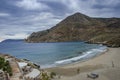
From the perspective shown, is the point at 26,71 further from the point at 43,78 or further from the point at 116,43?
the point at 116,43

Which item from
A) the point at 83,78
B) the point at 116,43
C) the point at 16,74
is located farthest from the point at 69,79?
the point at 116,43

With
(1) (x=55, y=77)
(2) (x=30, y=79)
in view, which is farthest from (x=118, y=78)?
(2) (x=30, y=79)

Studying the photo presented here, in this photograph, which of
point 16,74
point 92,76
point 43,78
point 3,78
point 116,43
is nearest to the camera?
point 3,78

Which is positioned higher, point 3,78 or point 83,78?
point 3,78

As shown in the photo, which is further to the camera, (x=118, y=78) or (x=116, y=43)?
(x=116, y=43)

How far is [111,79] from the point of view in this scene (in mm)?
40469

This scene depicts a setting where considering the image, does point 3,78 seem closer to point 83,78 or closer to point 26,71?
point 26,71

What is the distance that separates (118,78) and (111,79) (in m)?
1.21

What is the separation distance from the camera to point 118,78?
40469mm

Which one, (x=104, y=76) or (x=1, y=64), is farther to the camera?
(x=104, y=76)

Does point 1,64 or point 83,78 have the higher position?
point 1,64

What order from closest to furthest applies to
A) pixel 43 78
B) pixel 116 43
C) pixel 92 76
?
1. pixel 43 78
2. pixel 92 76
3. pixel 116 43

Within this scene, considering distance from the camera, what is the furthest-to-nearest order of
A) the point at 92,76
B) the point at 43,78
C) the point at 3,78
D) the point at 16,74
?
the point at 92,76 < the point at 43,78 < the point at 16,74 < the point at 3,78

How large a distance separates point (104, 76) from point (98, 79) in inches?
96.9
